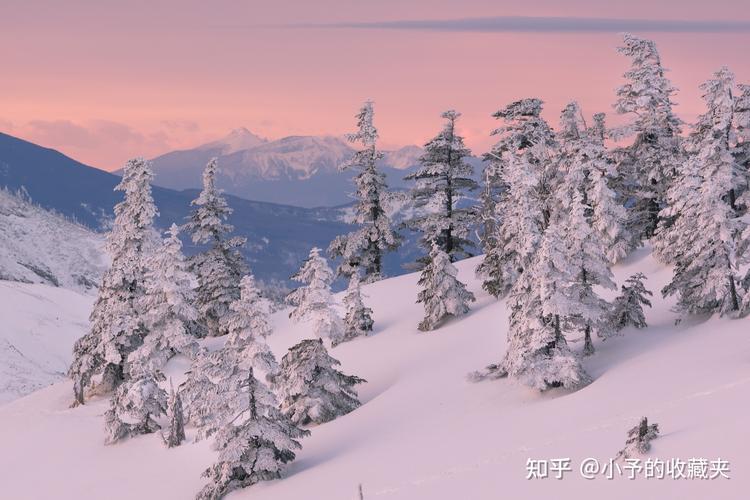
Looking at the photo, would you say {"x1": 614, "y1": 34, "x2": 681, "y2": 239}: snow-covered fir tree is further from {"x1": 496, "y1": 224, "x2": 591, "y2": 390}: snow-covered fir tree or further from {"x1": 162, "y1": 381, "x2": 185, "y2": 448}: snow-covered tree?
{"x1": 162, "y1": 381, "x2": 185, "y2": 448}: snow-covered tree

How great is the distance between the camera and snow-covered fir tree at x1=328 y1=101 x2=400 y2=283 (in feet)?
186

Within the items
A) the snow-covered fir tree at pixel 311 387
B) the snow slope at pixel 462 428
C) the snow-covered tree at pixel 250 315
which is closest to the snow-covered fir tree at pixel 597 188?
the snow slope at pixel 462 428

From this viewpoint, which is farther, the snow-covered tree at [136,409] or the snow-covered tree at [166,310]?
the snow-covered tree at [166,310]

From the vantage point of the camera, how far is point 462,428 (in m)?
27.7

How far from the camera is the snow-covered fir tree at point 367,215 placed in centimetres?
5662

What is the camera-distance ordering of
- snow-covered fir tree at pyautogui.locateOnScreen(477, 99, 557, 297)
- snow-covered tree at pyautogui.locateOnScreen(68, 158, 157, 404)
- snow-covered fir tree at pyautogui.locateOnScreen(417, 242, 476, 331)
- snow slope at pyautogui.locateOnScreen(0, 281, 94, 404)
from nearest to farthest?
snow-covered fir tree at pyautogui.locateOnScreen(477, 99, 557, 297)
snow-covered fir tree at pyautogui.locateOnScreen(417, 242, 476, 331)
snow-covered tree at pyautogui.locateOnScreen(68, 158, 157, 404)
snow slope at pyautogui.locateOnScreen(0, 281, 94, 404)

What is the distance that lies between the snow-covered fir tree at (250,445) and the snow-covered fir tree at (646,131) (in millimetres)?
29911

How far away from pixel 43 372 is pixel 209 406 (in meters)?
71.4

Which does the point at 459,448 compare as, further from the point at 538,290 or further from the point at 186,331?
the point at 186,331

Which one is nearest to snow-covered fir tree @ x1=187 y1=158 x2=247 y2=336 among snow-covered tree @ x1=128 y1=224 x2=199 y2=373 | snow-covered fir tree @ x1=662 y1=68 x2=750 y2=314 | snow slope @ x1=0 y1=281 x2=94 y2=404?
snow-covered tree @ x1=128 y1=224 x2=199 y2=373

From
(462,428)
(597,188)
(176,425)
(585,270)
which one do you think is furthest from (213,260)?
(462,428)

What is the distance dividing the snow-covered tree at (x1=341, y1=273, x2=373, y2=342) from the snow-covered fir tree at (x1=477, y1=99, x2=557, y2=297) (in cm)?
715

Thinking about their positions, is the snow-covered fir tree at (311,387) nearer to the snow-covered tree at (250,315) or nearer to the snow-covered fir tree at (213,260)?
the snow-covered tree at (250,315)

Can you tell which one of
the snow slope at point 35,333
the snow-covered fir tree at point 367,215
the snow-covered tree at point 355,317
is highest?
the snow-covered fir tree at point 367,215
